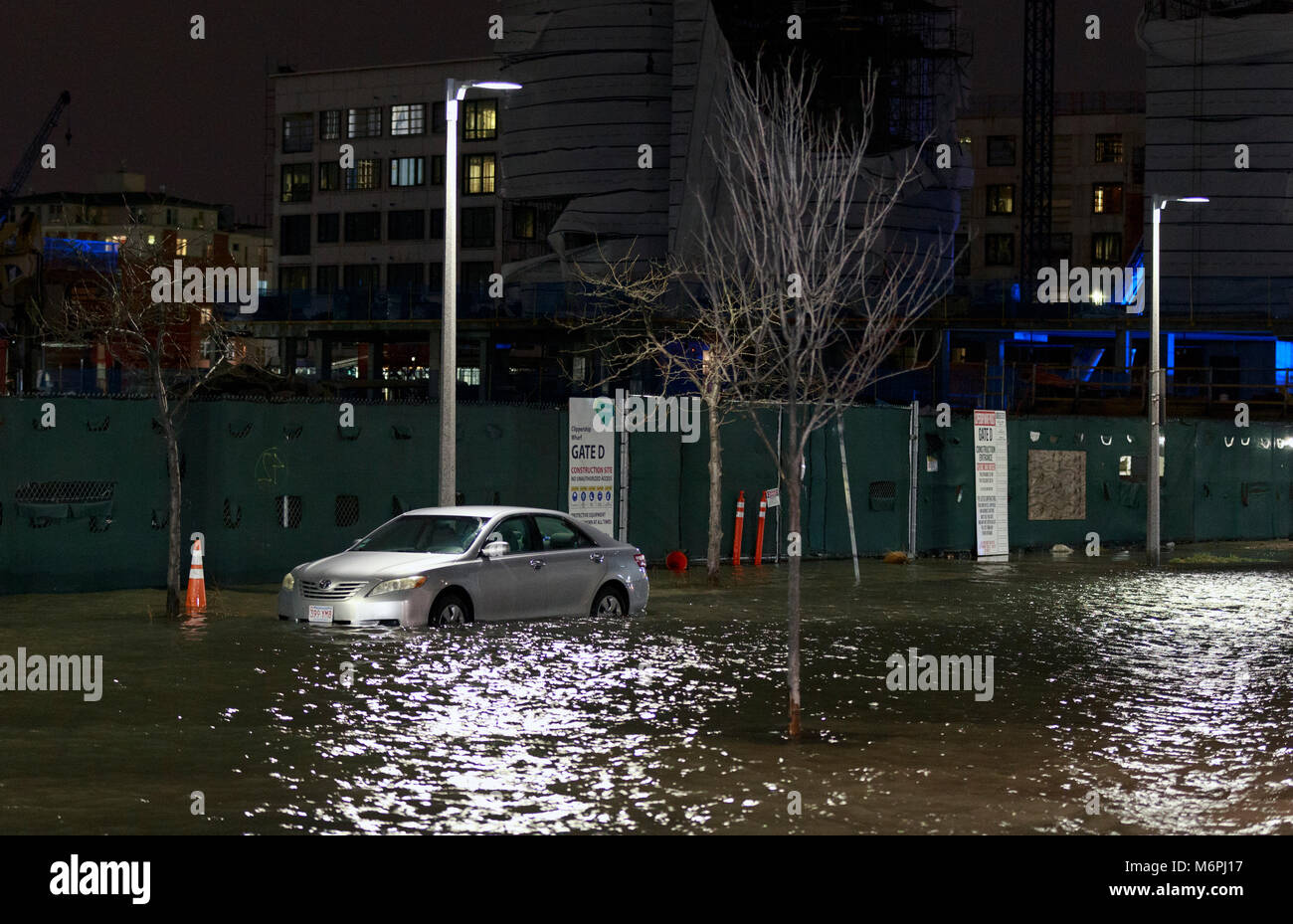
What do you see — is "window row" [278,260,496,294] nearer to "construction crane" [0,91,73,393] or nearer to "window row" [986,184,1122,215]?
"window row" [986,184,1122,215]

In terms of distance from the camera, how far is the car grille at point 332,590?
684 inches

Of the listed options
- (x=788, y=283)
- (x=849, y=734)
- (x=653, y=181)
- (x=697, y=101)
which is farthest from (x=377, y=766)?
(x=653, y=181)

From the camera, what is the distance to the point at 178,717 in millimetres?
12367

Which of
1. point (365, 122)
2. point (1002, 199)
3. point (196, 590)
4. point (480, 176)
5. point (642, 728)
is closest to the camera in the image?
point (642, 728)

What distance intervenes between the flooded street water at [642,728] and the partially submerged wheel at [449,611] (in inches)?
9.3

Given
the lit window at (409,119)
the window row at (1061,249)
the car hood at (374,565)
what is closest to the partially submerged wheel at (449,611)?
the car hood at (374,565)

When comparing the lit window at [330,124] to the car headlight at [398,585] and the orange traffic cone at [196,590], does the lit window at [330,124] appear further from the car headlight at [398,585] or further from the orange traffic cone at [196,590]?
the car headlight at [398,585]

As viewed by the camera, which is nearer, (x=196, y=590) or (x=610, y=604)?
(x=610, y=604)

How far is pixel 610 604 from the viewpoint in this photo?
19516 mm

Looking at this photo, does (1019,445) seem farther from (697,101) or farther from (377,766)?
(697,101)

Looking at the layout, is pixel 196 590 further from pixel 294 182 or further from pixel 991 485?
pixel 294 182

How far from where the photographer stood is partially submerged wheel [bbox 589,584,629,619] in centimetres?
1931

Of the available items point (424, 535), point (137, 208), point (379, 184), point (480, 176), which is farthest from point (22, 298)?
point (137, 208)

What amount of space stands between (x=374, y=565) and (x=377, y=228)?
99.4m
